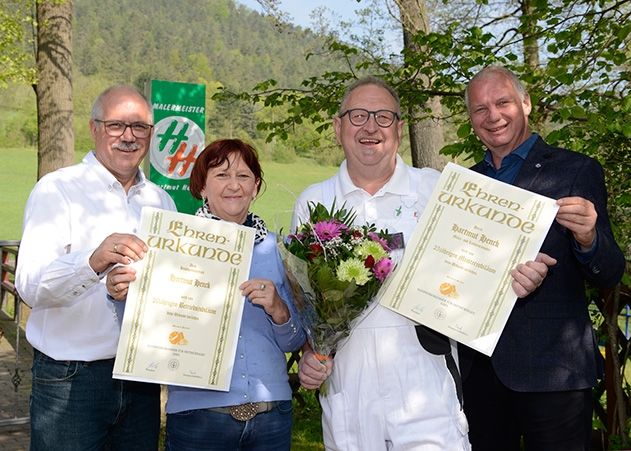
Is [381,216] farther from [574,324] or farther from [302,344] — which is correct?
[574,324]

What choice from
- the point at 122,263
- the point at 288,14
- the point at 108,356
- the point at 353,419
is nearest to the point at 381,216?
the point at 353,419

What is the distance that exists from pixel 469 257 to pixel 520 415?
0.94m

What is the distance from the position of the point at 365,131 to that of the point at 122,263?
44.7 inches

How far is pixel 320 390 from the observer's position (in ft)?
10.3

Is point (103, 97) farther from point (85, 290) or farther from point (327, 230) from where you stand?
point (327, 230)

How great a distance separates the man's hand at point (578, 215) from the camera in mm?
2896

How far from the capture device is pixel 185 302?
2.92 meters

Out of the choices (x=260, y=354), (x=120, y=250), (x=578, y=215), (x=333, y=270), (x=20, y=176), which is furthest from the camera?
(x=20, y=176)

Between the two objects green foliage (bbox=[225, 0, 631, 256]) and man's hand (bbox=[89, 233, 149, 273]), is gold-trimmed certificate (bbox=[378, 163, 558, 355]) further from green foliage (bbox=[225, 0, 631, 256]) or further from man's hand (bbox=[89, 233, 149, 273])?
green foliage (bbox=[225, 0, 631, 256])

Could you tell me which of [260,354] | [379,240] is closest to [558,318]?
[379,240]

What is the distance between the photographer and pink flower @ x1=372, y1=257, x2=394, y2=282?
2699 millimetres

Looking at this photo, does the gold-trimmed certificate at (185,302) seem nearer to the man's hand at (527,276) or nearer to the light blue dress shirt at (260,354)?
the light blue dress shirt at (260,354)

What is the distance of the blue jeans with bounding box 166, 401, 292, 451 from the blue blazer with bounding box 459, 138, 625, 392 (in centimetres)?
105

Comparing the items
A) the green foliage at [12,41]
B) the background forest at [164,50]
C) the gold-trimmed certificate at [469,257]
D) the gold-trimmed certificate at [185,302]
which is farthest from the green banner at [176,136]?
the background forest at [164,50]
